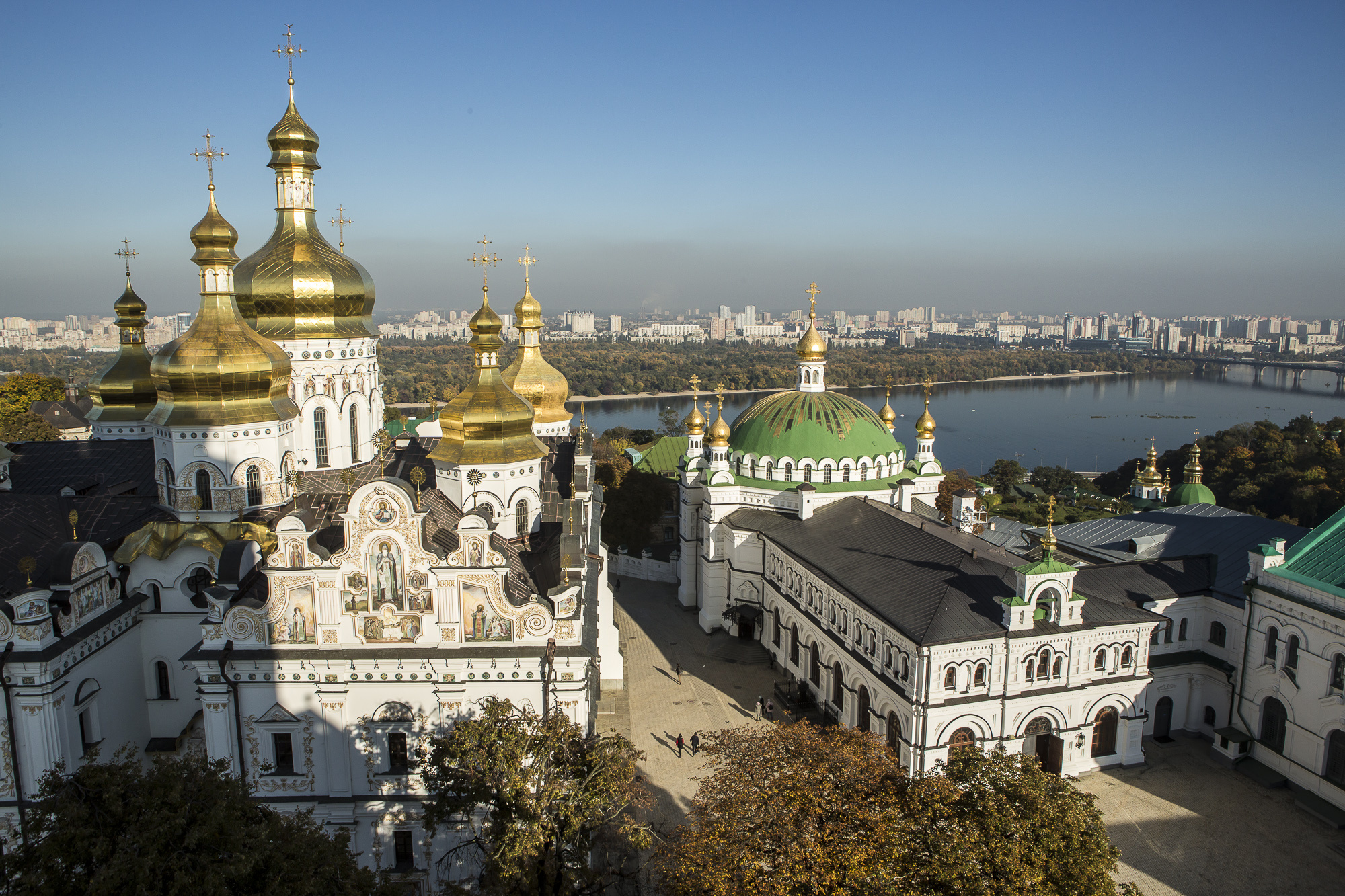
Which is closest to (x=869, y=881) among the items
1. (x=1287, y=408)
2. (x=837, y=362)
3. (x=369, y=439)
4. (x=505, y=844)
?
(x=505, y=844)

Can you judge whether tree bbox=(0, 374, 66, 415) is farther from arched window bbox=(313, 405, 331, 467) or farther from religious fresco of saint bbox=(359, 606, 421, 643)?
religious fresco of saint bbox=(359, 606, 421, 643)

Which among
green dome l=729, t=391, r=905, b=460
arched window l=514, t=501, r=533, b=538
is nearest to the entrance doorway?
green dome l=729, t=391, r=905, b=460

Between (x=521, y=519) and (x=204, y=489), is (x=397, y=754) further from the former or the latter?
(x=204, y=489)

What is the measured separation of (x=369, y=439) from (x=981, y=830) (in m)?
11.8

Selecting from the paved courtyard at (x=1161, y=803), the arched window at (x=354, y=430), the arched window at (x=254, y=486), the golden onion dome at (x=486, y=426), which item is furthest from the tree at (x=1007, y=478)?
the arched window at (x=254, y=486)

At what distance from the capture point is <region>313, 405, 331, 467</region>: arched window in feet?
48.0

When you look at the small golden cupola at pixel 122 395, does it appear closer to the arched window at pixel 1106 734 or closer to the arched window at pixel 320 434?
the arched window at pixel 320 434

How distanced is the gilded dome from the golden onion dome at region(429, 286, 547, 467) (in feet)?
8.93

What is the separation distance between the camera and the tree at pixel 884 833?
7.82 m

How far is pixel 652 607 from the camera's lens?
24078 millimetres

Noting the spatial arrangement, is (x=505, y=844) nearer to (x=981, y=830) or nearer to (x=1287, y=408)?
(x=981, y=830)

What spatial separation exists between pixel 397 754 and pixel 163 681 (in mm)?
4596

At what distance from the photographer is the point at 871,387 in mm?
107312

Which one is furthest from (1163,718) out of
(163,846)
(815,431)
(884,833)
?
(163,846)
